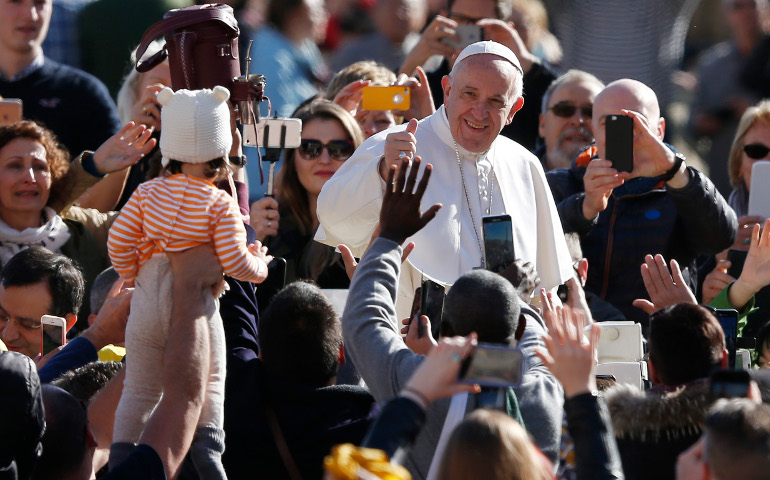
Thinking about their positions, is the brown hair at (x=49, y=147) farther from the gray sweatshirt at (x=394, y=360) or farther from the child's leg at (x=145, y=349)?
the gray sweatshirt at (x=394, y=360)

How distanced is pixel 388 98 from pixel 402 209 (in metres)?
2.51

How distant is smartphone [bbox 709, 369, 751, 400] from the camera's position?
4004 mm

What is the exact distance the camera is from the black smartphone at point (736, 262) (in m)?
7.22

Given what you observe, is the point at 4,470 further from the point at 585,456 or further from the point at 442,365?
the point at 585,456

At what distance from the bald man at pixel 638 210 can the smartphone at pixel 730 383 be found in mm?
2750

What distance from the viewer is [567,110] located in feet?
26.3

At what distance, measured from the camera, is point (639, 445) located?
4477 mm

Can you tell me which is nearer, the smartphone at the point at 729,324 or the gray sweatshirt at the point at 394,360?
the gray sweatshirt at the point at 394,360

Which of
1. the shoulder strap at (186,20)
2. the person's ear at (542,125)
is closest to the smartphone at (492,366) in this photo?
the shoulder strap at (186,20)

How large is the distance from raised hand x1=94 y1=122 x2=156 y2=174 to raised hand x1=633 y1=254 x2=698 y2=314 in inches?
102

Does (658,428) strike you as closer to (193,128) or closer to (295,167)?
(193,128)

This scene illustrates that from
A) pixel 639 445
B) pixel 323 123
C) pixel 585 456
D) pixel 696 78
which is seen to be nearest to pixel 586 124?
pixel 323 123

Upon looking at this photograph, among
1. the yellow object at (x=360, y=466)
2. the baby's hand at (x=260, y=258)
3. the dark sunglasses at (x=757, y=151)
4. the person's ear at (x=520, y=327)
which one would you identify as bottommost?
the yellow object at (x=360, y=466)

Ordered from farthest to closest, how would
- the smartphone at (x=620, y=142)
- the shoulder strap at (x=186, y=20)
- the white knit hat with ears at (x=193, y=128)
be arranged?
the smartphone at (x=620, y=142)
the shoulder strap at (x=186, y=20)
the white knit hat with ears at (x=193, y=128)
